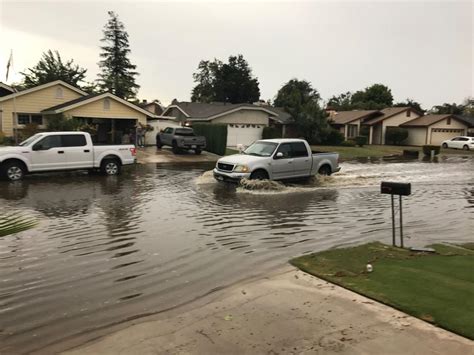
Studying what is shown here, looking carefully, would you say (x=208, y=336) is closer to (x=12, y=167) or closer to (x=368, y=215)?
(x=368, y=215)

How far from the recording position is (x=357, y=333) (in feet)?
14.7

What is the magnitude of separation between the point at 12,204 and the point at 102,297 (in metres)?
7.69

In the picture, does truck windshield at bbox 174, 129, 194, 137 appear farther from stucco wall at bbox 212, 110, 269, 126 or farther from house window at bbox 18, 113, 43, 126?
house window at bbox 18, 113, 43, 126

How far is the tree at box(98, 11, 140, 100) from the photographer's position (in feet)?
212

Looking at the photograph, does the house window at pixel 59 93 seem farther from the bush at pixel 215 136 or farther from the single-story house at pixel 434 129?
the single-story house at pixel 434 129

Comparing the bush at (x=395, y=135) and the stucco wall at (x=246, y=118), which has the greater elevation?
A: the stucco wall at (x=246, y=118)

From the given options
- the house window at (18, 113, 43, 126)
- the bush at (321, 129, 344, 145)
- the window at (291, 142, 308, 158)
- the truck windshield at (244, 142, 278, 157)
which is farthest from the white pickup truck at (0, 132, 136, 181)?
the bush at (321, 129, 344, 145)

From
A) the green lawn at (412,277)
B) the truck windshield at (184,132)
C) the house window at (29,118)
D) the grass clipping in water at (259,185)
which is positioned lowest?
the green lawn at (412,277)

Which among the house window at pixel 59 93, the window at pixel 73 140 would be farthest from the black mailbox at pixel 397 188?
the house window at pixel 59 93

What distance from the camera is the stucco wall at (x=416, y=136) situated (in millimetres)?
51875

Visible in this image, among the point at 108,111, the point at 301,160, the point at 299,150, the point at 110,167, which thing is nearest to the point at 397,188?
the point at 301,160

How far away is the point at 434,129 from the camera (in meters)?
51.8

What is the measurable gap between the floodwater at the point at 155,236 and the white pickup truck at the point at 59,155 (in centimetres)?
74

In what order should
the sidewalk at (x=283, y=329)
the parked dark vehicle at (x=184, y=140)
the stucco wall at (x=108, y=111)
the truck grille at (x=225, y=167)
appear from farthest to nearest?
1. the stucco wall at (x=108, y=111)
2. the parked dark vehicle at (x=184, y=140)
3. the truck grille at (x=225, y=167)
4. the sidewalk at (x=283, y=329)
